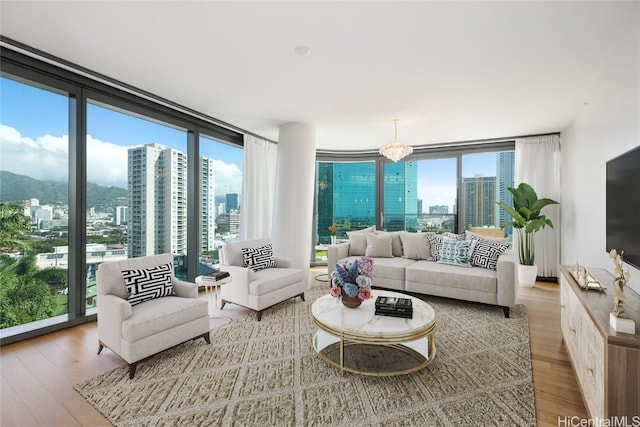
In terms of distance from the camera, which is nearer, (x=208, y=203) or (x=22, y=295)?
(x=22, y=295)

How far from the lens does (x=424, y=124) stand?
4559 millimetres

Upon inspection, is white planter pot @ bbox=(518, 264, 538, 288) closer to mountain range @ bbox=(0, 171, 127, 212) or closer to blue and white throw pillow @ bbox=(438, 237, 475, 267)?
blue and white throw pillow @ bbox=(438, 237, 475, 267)

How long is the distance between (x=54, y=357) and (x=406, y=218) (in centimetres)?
573

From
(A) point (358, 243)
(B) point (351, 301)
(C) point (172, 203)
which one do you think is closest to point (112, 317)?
(B) point (351, 301)

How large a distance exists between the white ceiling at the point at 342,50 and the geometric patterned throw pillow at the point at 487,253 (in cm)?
176

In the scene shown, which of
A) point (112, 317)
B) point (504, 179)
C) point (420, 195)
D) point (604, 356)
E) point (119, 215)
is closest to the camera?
point (604, 356)

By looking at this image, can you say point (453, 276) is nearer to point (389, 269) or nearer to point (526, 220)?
point (389, 269)

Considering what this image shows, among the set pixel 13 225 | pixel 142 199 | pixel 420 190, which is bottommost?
pixel 13 225

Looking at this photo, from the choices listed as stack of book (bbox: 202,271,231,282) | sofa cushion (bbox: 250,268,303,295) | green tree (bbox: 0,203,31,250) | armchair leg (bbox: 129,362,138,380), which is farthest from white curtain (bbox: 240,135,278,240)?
armchair leg (bbox: 129,362,138,380)

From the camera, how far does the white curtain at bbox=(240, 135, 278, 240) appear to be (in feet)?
16.5

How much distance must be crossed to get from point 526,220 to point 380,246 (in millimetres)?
2325

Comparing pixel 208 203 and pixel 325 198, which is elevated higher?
pixel 325 198

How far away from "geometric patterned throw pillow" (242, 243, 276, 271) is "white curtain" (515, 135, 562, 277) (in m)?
4.48

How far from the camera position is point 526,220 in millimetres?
4703
